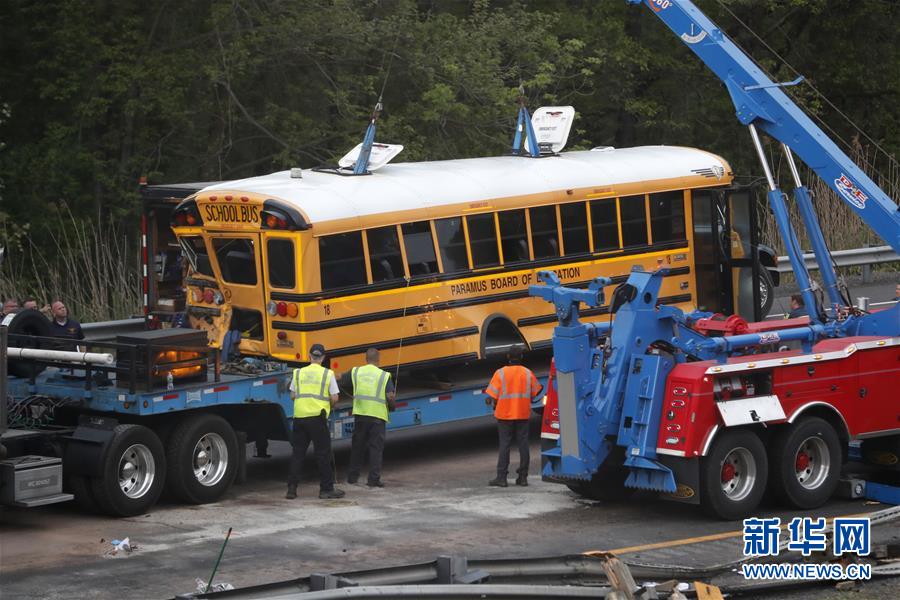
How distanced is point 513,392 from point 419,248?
190 cm

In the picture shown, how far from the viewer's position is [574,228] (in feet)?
55.2

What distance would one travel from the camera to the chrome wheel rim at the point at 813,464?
13.3 metres

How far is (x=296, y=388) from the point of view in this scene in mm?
14148

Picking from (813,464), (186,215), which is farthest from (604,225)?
(186,215)

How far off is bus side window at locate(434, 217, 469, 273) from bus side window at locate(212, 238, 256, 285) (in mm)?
1979

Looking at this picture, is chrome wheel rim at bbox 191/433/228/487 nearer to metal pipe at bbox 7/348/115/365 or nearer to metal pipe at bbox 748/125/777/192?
metal pipe at bbox 7/348/115/365

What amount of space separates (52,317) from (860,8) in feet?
87.9

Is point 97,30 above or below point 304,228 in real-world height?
above

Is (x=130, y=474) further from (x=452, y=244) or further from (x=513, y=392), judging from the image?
(x=452, y=244)

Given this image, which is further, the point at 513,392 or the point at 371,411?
the point at 513,392

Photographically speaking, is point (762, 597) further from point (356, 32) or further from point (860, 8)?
point (860, 8)

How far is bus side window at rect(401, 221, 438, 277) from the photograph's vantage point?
1546 cm

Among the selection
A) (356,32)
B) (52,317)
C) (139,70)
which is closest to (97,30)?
(139,70)

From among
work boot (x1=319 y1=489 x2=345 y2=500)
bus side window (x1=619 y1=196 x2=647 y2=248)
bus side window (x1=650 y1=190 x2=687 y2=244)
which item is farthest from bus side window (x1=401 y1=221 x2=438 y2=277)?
bus side window (x1=650 y1=190 x2=687 y2=244)
